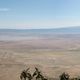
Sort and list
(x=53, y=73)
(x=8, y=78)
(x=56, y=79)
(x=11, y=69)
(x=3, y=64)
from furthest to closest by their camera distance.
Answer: (x=3, y=64), (x=11, y=69), (x=53, y=73), (x=8, y=78), (x=56, y=79)

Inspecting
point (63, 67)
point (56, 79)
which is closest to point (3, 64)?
point (63, 67)

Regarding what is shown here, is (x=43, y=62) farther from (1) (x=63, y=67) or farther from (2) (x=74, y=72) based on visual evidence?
(2) (x=74, y=72)

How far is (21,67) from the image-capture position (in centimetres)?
5219

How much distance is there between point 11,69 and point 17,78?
7821 millimetres

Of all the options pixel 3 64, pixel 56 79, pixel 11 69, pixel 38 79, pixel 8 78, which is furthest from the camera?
pixel 3 64

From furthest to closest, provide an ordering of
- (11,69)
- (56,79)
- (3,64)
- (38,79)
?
(3,64) → (11,69) → (56,79) → (38,79)

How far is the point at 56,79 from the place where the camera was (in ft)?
130

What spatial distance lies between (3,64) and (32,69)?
838 centimetres

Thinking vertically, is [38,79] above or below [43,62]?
above

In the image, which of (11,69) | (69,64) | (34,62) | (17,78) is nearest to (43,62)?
(34,62)

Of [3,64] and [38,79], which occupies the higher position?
[38,79]

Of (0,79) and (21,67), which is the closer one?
(0,79)

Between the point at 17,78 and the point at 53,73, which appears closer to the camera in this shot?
the point at 17,78

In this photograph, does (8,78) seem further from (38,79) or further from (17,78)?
(38,79)
